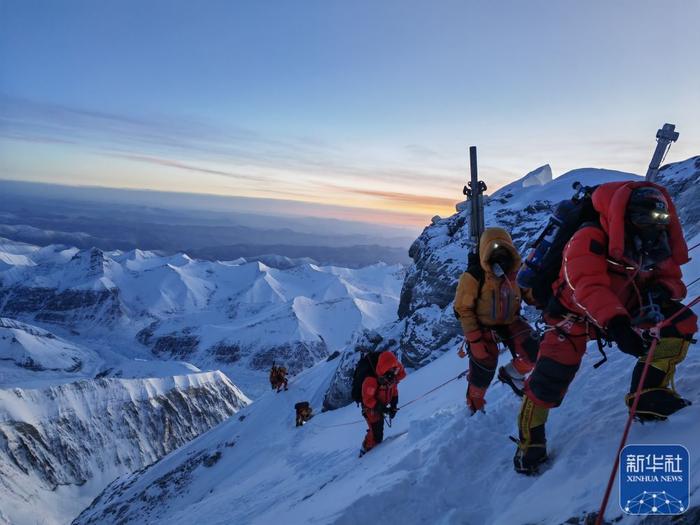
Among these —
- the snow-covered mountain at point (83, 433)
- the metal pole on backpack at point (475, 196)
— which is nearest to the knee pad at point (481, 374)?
the metal pole on backpack at point (475, 196)

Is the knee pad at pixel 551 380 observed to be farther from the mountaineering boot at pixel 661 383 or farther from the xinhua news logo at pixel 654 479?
the xinhua news logo at pixel 654 479

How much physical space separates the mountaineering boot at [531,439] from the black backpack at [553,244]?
112 centimetres

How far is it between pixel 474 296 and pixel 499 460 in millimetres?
2178

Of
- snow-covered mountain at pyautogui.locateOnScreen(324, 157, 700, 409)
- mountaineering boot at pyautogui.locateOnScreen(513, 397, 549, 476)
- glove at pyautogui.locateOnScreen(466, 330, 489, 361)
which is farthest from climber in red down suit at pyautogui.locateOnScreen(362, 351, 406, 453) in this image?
snow-covered mountain at pyautogui.locateOnScreen(324, 157, 700, 409)

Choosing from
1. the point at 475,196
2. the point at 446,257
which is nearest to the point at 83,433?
the point at 446,257

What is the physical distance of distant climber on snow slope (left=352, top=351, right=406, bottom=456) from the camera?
9312mm

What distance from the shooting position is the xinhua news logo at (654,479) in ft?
10.9

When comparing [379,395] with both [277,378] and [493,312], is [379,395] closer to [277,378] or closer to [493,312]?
[493,312]

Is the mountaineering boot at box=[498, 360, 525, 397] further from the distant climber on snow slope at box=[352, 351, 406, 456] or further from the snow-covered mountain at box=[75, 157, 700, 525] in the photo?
the distant climber on snow slope at box=[352, 351, 406, 456]

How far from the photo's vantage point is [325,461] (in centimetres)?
1135

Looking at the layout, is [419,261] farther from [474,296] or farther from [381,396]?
[474,296]

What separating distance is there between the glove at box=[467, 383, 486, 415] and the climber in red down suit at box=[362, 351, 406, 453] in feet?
8.48

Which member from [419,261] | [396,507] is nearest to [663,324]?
[396,507]

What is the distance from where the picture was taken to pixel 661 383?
13.2ft
